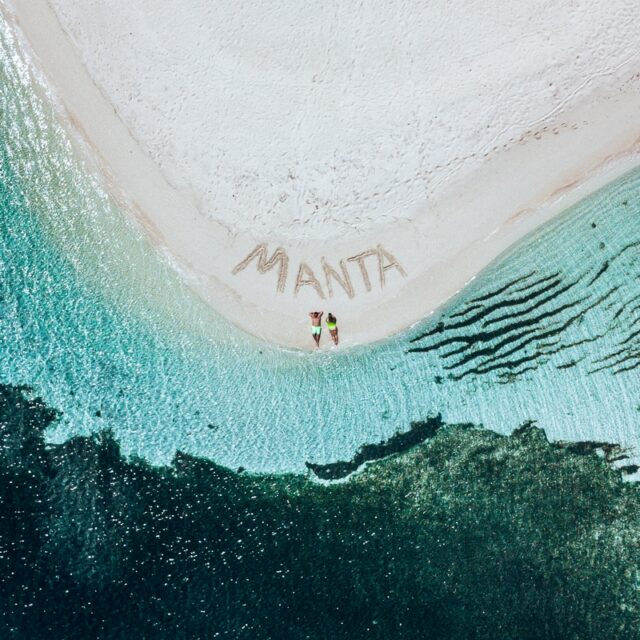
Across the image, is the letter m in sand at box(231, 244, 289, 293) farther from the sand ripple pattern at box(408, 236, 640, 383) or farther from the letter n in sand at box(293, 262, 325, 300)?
the sand ripple pattern at box(408, 236, 640, 383)

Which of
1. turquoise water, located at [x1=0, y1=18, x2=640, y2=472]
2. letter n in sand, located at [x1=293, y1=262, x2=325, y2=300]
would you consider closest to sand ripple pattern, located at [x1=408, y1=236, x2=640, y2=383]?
turquoise water, located at [x1=0, y1=18, x2=640, y2=472]

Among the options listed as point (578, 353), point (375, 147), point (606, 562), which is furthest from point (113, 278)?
point (606, 562)

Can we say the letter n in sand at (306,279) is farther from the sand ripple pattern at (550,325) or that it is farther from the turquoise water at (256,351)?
the sand ripple pattern at (550,325)

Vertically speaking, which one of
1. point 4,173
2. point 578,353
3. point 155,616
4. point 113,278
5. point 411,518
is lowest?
point 155,616

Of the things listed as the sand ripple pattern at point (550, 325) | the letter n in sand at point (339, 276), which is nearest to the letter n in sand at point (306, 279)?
the letter n in sand at point (339, 276)

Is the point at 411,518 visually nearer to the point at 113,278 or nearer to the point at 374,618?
the point at 374,618

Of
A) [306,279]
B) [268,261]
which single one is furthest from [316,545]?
[268,261]
